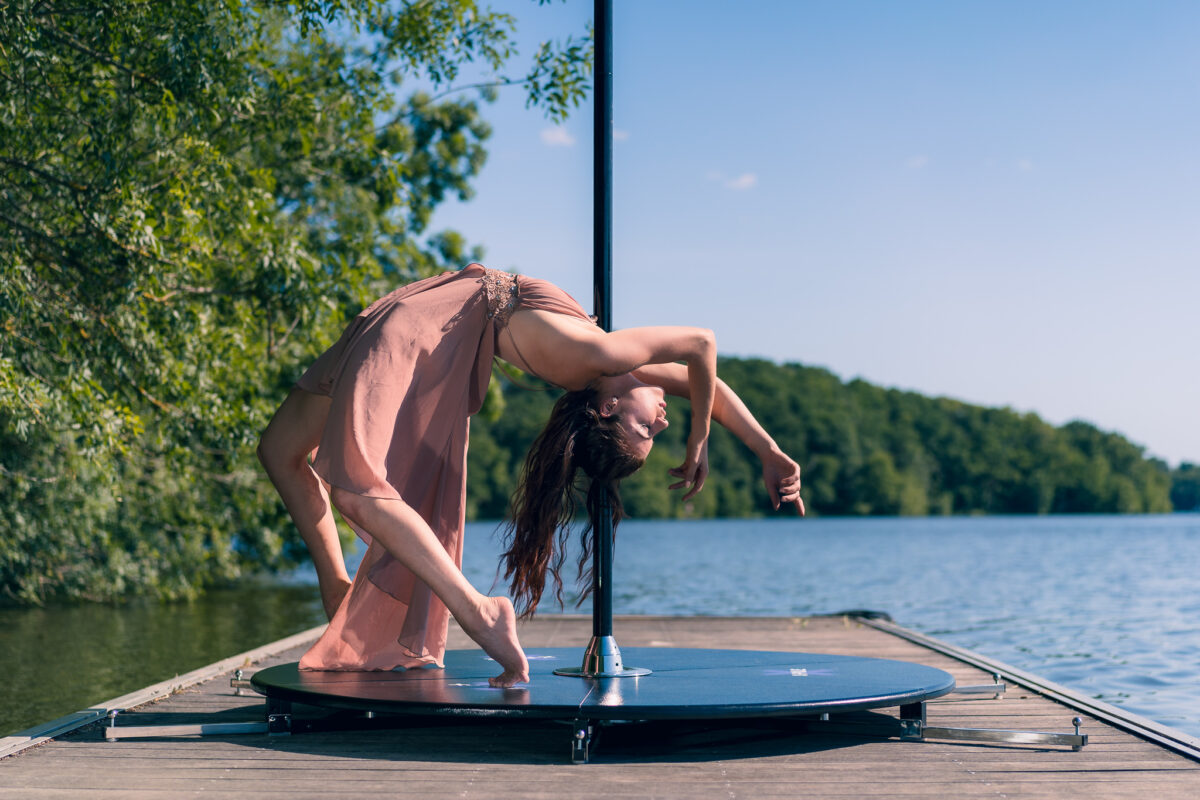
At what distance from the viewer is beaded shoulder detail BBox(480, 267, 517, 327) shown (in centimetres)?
426

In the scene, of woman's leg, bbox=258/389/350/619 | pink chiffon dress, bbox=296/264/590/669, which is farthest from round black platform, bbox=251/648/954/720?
woman's leg, bbox=258/389/350/619

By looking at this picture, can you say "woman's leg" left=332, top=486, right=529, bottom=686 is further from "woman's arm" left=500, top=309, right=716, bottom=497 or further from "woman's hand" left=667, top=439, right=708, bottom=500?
"woman's hand" left=667, top=439, right=708, bottom=500

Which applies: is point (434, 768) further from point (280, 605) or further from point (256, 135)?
point (280, 605)

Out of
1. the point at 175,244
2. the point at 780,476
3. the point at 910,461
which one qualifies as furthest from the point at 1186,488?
the point at 780,476

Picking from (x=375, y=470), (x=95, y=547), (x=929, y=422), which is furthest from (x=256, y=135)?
(x=929, y=422)

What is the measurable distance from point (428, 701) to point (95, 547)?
1275 centimetres

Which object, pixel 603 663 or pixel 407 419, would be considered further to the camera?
Answer: pixel 603 663

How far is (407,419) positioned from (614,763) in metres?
1.40

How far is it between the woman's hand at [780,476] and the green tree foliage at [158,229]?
4438 millimetres

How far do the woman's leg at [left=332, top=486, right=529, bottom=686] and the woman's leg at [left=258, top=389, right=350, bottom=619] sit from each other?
0.66 meters

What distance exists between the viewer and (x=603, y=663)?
4418 millimetres

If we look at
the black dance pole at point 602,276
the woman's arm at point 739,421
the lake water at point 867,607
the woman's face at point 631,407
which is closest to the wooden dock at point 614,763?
the black dance pole at point 602,276

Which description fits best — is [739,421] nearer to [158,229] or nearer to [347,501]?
[347,501]

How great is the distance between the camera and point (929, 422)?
323ft
